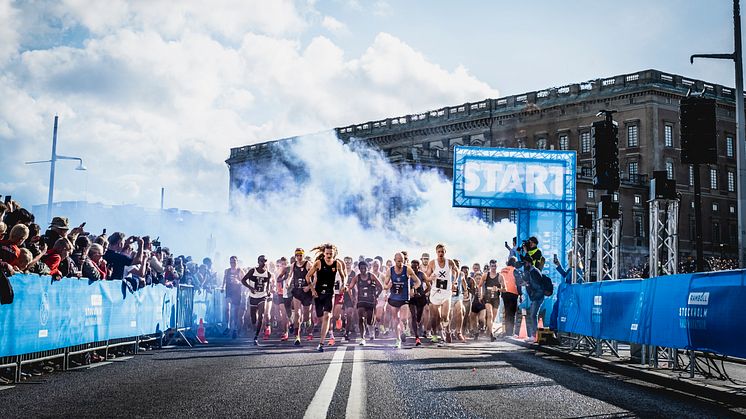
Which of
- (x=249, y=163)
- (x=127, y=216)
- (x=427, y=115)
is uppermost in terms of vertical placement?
(x=427, y=115)

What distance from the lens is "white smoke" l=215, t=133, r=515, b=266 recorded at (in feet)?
175

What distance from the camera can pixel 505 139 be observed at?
82.9 metres

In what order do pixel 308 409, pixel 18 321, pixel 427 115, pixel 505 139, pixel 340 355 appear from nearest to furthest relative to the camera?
1. pixel 308 409
2. pixel 18 321
3. pixel 340 355
4. pixel 505 139
5. pixel 427 115

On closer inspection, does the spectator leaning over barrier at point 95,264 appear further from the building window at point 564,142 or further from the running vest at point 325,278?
the building window at point 564,142

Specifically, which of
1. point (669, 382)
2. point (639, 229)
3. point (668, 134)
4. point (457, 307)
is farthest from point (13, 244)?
point (668, 134)

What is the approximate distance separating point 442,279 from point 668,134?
2426 inches

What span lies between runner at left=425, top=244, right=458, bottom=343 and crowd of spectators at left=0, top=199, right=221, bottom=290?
19.3 feet

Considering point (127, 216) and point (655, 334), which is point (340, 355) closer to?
point (655, 334)

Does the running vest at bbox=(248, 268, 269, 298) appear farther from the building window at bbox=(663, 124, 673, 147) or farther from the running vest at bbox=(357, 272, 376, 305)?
the building window at bbox=(663, 124, 673, 147)

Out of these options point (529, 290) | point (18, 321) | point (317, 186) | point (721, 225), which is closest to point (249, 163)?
point (317, 186)

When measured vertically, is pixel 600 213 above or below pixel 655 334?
above

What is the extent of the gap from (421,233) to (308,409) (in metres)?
49.3

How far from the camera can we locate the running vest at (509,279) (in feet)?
64.7

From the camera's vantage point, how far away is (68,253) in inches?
487
